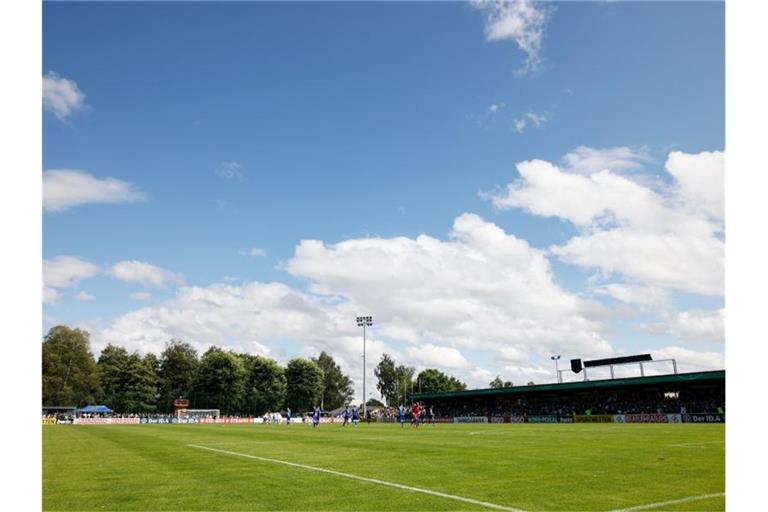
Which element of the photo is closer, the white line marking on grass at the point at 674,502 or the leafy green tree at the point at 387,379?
the white line marking on grass at the point at 674,502

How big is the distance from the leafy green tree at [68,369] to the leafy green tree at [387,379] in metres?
82.5

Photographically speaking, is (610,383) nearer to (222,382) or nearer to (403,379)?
(222,382)

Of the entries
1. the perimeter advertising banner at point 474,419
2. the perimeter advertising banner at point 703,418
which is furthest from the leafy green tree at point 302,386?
the perimeter advertising banner at point 703,418

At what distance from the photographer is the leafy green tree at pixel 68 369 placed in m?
107

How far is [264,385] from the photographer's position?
415 feet

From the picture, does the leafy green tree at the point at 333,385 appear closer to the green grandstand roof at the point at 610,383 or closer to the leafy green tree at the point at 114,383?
the leafy green tree at the point at 114,383

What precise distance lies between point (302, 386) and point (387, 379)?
4622 cm

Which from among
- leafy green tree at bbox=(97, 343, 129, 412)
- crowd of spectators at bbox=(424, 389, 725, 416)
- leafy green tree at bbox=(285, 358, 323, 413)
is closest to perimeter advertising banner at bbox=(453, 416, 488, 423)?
crowd of spectators at bbox=(424, 389, 725, 416)

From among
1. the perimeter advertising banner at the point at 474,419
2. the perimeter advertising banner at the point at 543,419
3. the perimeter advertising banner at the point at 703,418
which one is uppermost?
the perimeter advertising banner at the point at 703,418

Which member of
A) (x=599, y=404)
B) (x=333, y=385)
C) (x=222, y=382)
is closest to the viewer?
(x=599, y=404)

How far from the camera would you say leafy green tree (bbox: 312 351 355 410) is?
163 metres

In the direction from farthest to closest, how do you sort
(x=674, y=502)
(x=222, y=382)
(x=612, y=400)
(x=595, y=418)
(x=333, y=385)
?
(x=333, y=385)
(x=222, y=382)
(x=612, y=400)
(x=595, y=418)
(x=674, y=502)

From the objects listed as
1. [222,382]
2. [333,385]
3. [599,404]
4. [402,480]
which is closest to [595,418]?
[599,404]
